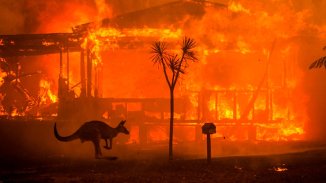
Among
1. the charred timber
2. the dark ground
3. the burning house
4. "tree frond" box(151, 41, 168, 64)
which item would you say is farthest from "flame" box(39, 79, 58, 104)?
"tree frond" box(151, 41, 168, 64)

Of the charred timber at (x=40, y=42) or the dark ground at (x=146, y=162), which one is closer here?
the dark ground at (x=146, y=162)

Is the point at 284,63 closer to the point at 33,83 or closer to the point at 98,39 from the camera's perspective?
the point at 98,39

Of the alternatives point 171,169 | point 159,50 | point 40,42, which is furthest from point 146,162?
point 40,42

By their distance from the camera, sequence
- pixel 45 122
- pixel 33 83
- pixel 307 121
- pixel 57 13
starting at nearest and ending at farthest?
pixel 45 122 → pixel 307 121 → pixel 33 83 → pixel 57 13

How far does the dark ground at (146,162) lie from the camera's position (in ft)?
37.7

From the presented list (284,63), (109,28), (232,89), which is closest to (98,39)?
(109,28)

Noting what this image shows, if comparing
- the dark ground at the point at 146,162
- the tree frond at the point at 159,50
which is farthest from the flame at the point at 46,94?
the tree frond at the point at 159,50

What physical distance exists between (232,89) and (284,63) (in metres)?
2.65

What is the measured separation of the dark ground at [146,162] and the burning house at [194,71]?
4.53ft

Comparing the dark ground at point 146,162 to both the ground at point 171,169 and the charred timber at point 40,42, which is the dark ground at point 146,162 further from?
the charred timber at point 40,42

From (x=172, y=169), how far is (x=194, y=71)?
9.60 metres

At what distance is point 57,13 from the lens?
34969 millimetres

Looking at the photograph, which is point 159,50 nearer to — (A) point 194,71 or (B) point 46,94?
(A) point 194,71

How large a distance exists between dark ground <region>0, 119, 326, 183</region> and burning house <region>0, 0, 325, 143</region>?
4.53 ft
